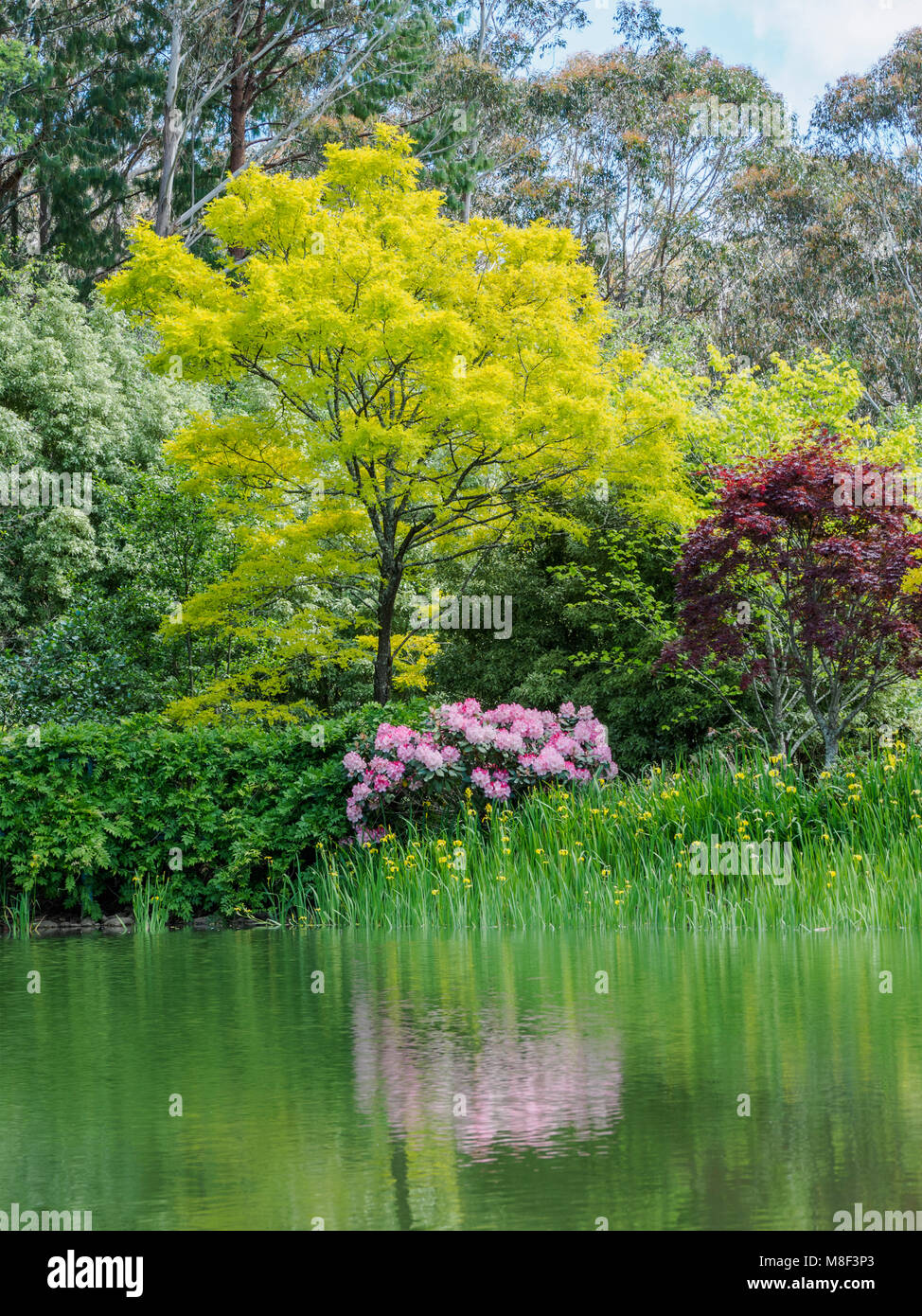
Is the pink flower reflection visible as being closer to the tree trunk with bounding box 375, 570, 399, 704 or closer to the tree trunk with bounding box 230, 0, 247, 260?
the tree trunk with bounding box 375, 570, 399, 704

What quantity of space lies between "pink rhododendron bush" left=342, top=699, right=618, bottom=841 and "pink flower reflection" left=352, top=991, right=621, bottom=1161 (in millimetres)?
5353

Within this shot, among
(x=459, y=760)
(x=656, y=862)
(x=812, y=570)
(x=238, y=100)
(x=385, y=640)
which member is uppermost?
(x=238, y=100)

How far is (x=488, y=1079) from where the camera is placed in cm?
448

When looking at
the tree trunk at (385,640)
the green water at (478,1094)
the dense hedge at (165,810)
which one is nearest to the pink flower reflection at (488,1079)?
the green water at (478,1094)

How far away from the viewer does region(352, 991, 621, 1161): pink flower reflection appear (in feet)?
12.7

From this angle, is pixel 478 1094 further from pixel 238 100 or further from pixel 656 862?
pixel 238 100

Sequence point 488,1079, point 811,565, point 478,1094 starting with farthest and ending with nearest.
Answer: point 811,565, point 488,1079, point 478,1094

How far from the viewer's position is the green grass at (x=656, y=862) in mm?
8617

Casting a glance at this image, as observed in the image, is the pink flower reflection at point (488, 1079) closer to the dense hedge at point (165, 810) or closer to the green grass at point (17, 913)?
the dense hedge at point (165, 810)

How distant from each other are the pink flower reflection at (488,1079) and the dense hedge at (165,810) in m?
5.71

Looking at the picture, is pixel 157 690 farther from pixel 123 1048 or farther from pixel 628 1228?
pixel 628 1228

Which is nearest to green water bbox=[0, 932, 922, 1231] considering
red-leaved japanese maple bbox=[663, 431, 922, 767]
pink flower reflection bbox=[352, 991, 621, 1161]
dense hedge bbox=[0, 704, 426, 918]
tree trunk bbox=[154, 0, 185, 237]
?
pink flower reflection bbox=[352, 991, 621, 1161]

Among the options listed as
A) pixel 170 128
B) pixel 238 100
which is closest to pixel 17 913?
pixel 170 128

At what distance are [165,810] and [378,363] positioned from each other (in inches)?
207
